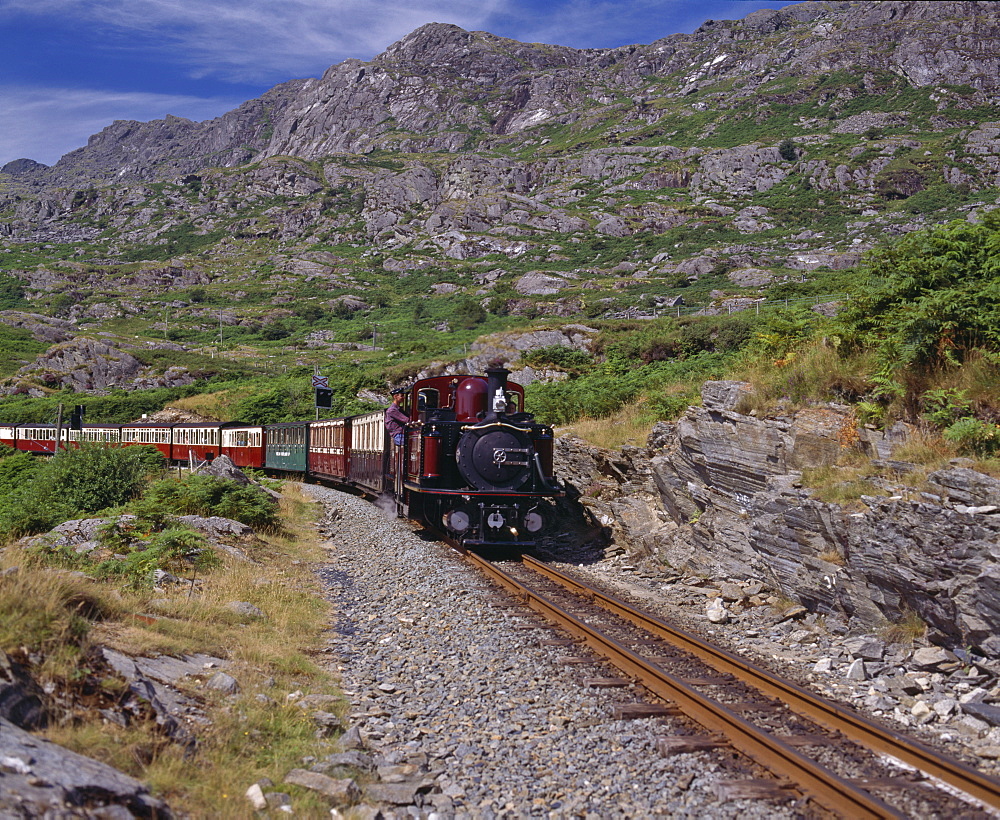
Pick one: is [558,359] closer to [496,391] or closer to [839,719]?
[496,391]

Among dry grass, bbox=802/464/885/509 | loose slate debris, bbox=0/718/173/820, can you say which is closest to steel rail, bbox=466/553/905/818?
dry grass, bbox=802/464/885/509

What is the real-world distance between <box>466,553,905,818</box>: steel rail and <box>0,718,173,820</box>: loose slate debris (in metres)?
4.45

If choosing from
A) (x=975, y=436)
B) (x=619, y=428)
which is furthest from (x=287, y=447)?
(x=975, y=436)

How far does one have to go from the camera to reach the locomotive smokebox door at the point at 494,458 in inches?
602

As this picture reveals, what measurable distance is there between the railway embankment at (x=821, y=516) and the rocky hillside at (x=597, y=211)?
151ft

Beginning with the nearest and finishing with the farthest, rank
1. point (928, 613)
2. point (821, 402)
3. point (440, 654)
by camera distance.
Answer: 1. point (928, 613)
2. point (440, 654)
3. point (821, 402)

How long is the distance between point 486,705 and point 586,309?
7321 centimetres

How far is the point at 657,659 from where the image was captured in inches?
329

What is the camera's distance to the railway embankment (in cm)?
774

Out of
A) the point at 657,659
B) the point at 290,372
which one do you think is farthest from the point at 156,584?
the point at 290,372

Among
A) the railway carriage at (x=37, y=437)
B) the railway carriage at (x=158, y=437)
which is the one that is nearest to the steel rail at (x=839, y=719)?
the railway carriage at (x=158, y=437)

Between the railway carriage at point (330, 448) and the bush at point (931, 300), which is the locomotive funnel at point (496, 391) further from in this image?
the railway carriage at point (330, 448)

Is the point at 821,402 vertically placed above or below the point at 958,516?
above

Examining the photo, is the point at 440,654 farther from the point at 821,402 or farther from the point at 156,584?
the point at 821,402
